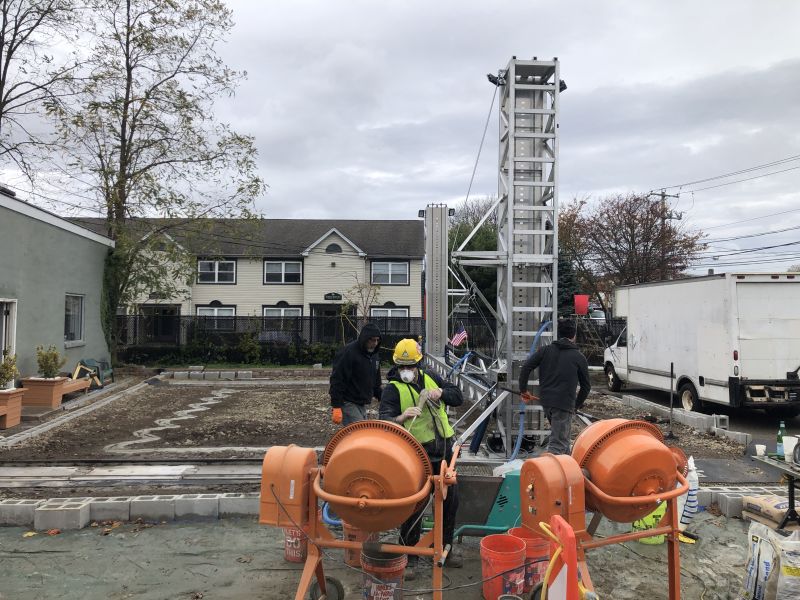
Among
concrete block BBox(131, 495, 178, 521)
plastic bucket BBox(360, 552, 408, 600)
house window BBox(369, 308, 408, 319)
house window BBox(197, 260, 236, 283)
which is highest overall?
house window BBox(197, 260, 236, 283)

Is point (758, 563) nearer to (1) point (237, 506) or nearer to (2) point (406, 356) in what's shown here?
(2) point (406, 356)

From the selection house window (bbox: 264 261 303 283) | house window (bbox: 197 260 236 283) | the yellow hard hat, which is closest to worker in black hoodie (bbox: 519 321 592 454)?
the yellow hard hat

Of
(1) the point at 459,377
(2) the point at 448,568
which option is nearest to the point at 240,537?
(2) the point at 448,568

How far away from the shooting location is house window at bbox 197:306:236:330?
74.8 ft

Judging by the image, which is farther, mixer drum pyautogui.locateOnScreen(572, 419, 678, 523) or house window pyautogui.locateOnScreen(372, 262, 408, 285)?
house window pyautogui.locateOnScreen(372, 262, 408, 285)

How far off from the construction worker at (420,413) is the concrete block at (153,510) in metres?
2.42

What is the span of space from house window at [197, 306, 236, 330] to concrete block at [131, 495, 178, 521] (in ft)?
58.8

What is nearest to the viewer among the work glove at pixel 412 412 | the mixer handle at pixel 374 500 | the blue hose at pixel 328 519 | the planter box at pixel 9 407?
the mixer handle at pixel 374 500

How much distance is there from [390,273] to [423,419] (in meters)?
25.0

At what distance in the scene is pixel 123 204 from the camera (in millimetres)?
17031

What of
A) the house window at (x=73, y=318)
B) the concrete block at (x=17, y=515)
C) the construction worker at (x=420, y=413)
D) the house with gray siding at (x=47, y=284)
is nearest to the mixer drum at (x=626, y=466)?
the construction worker at (x=420, y=413)

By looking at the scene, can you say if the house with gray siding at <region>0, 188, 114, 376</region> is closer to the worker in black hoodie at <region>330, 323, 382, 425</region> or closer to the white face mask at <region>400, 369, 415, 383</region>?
the worker in black hoodie at <region>330, 323, 382, 425</region>

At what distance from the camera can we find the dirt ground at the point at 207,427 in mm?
8141

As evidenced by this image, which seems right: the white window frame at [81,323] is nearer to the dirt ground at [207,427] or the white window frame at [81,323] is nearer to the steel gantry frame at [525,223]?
the dirt ground at [207,427]
